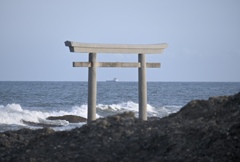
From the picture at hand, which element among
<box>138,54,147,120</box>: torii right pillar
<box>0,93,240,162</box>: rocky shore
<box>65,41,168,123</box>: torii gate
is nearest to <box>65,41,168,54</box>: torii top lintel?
<box>65,41,168,123</box>: torii gate

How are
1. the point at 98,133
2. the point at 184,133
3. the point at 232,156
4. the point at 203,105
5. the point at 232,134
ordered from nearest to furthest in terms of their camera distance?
the point at 232,156, the point at 232,134, the point at 184,133, the point at 98,133, the point at 203,105

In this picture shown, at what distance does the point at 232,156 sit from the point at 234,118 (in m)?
1.56

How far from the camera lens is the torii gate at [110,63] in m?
12.8

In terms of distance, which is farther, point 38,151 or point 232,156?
point 38,151

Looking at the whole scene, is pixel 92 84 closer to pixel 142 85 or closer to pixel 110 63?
pixel 110 63

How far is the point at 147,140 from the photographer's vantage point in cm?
943

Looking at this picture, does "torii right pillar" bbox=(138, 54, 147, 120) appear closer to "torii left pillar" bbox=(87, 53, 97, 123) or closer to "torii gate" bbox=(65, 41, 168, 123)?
"torii gate" bbox=(65, 41, 168, 123)

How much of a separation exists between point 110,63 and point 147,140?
4.32 metres

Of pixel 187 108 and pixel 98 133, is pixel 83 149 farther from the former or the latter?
pixel 187 108

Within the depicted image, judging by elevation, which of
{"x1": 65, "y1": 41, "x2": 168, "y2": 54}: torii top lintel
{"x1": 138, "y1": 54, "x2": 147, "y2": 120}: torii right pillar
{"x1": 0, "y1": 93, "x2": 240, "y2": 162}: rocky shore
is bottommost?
{"x1": 0, "y1": 93, "x2": 240, "y2": 162}: rocky shore

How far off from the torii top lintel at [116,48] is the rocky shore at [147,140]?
6.97ft

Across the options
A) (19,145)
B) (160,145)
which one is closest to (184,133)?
(160,145)

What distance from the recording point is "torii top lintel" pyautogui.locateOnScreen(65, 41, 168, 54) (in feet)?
41.6

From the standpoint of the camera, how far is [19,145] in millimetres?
10773
